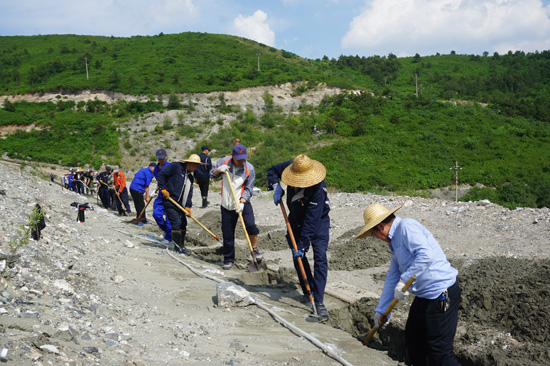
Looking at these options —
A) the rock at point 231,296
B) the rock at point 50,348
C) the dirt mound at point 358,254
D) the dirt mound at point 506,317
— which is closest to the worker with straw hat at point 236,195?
the dirt mound at point 358,254

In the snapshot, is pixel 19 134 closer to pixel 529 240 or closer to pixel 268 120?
pixel 268 120

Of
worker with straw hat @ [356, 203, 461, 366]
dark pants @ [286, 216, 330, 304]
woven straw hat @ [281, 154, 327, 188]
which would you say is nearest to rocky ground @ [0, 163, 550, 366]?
dark pants @ [286, 216, 330, 304]

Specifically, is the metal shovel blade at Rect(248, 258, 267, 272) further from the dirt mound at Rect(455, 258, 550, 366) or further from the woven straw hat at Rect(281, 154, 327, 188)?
the dirt mound at Rect(455, 258, 550, 366)

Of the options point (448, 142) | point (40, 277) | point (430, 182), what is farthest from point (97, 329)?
point (448, 142)

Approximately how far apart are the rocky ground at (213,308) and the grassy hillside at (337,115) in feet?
72.3

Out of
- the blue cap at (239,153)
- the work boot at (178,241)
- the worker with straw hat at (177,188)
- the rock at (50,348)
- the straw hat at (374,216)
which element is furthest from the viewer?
the work boot at (178,241)

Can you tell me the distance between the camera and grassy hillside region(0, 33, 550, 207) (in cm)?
3484

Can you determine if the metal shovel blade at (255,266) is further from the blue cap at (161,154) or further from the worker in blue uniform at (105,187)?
the worker in blue uniform at (105,187)

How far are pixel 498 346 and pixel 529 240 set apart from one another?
4.83 metres

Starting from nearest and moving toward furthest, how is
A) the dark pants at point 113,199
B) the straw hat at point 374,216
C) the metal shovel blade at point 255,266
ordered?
the straw hat at point 374,216 → the metal shovel blade at point 255,266 → the dark pants at point 113,199

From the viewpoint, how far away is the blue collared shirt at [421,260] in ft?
12.1

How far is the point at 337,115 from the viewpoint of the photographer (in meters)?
47.8

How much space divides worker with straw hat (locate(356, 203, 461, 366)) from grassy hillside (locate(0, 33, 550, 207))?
82.0 feet

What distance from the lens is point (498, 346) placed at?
4.72 meters
